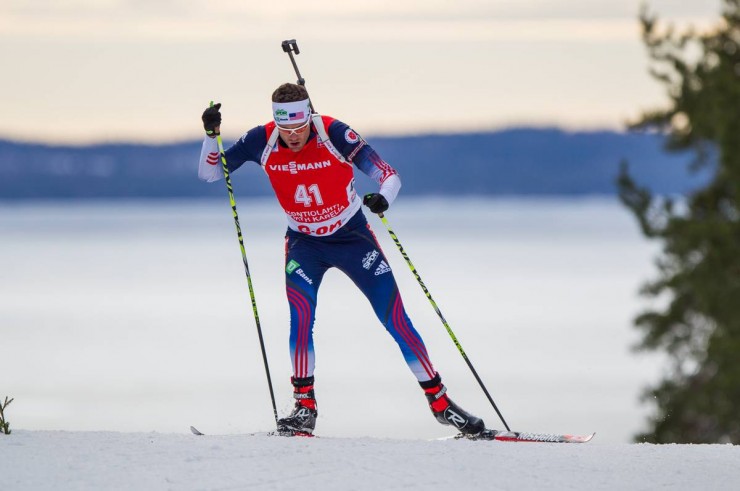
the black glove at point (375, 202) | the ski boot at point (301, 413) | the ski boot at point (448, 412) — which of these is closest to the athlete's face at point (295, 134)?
the black glove at point (375, 202)

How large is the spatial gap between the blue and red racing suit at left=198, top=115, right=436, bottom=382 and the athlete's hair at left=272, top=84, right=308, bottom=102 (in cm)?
25

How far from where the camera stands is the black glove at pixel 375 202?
8906mm

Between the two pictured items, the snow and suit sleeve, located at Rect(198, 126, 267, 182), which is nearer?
the snow

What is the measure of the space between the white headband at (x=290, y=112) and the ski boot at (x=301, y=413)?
190 cm

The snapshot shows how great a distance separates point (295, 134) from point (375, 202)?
739 millimetres

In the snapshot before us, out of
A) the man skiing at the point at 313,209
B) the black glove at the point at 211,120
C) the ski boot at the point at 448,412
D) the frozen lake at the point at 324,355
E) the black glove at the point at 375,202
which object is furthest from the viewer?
the frozen lake at the point at 324,355

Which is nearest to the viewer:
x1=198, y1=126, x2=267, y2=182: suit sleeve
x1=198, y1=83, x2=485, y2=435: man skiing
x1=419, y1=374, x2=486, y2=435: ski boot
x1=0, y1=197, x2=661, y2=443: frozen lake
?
x1=198, y1=83, x2=485, y2=435: man skiing

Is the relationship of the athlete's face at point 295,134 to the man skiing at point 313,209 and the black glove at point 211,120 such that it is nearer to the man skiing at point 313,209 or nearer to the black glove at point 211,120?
the man skiing at point 313,209

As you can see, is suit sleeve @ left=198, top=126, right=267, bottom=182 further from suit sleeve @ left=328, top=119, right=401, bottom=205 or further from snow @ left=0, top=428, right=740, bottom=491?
snow @ left=0, top=428, right=740, bottom=491

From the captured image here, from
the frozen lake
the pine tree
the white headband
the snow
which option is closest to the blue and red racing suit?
the white headband

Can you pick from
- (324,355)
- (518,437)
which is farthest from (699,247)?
(324,355)

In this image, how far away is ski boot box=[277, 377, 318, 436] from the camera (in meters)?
9.27

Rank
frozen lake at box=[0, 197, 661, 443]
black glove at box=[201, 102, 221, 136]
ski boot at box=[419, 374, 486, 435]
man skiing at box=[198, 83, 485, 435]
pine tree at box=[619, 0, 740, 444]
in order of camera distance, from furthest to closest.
Answer: frozen lake at box=[0, 197, 661, 443] < pine tree at box=[619, 0, 740, 444] < ski boot at box=[419, 374, 486, 435] < black glove at box=[201, 102, 221, 136] < man skiing at box=[198, 83, 485, 435]

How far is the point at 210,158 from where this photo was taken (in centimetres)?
952
